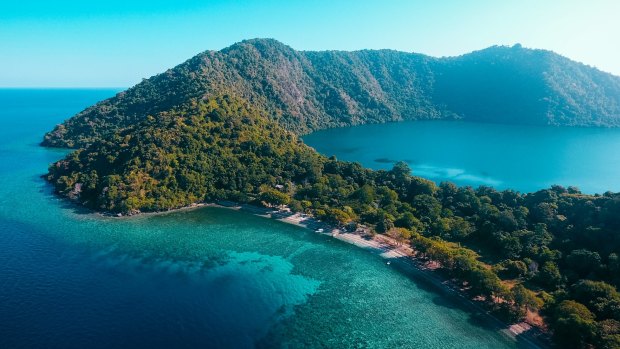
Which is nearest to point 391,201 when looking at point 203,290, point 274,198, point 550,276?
point 274,198

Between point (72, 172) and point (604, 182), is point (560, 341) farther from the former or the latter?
point (72, 172)

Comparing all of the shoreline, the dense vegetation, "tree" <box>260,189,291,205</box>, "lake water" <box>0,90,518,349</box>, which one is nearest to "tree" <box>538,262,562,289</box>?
the dense vegetation

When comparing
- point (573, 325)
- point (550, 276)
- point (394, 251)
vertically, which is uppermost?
point (550, 276)

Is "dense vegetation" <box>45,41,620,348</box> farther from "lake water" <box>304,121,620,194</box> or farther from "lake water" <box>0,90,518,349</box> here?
"lake water" <box>304,121,620,194</box>

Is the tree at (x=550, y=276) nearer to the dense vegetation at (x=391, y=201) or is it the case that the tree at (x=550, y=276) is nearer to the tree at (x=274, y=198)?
the dense vegetation at (x=391, y=201)

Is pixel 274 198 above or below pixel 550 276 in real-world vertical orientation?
above

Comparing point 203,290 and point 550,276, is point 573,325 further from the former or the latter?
point 203,290

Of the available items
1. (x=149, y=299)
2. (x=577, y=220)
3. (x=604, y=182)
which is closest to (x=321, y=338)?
(x=149, y=299)
